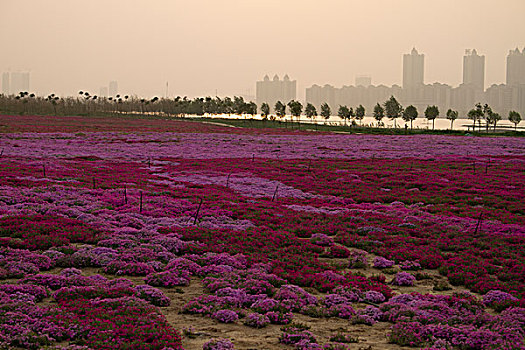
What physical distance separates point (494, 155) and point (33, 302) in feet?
192

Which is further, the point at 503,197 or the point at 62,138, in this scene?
the point at 62,138

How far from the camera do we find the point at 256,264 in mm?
15914

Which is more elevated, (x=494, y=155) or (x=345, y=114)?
(x=345, y=114)

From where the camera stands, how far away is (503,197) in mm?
30484

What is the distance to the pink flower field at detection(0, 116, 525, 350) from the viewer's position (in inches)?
424

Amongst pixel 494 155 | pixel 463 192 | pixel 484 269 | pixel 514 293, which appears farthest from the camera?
pixel 494 155

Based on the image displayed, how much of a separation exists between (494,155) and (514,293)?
51.3 meters

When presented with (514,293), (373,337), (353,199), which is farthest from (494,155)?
(373,337)

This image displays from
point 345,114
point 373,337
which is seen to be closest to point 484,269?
point 373,337

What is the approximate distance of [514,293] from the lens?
13.7 meters

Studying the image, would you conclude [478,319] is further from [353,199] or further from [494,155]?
[494,155]

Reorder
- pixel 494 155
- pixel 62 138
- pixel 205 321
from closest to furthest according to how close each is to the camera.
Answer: pixel 205 321 < pixel 494 155 < pixel 62 138

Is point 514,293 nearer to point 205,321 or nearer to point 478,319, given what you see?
point 478,319

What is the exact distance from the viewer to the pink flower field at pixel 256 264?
35.4 ft
